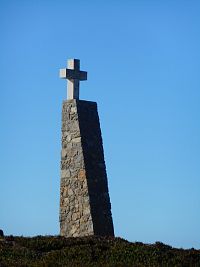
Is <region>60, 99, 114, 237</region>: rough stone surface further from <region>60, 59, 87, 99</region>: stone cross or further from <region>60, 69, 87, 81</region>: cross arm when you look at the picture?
<region>60, 69, 87, 81</region>: cross arm

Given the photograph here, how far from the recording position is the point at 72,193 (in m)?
30.6

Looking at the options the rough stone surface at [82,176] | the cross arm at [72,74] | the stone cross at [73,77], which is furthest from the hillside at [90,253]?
the cross arm at [72,74]

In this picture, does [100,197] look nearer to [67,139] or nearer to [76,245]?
[67,139]

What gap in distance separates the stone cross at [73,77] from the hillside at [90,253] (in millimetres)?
7427

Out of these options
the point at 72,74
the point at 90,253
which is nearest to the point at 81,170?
the point at 72,74

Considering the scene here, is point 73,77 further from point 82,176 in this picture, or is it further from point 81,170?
point 82,176

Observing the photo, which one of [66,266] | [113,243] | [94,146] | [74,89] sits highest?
[74,89]

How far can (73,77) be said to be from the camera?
31.8m

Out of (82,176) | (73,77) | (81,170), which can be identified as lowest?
(82,176)

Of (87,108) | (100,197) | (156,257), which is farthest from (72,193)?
(156,257)

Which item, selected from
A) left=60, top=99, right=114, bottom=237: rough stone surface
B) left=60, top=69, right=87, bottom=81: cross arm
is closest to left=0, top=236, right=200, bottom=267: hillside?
left=60, top=99, right=114, bottom=237: rough stone surface

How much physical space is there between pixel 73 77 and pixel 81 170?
158 inches

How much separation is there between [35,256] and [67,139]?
27.4 feet

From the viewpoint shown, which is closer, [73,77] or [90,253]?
[90,253]
